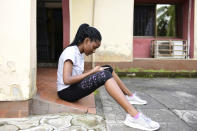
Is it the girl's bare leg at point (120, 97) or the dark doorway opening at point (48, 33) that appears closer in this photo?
the girl's bare leg at point (120, 97)

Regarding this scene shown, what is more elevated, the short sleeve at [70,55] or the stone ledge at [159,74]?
the short sleeve at [70,55]

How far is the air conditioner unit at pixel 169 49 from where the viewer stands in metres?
6.93

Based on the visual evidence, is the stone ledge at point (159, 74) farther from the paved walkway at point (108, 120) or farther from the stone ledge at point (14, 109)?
the stone ledge at point (14, 109)

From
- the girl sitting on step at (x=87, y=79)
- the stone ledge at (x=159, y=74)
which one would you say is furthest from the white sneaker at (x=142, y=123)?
the stone ledge at (x=159, y=74)

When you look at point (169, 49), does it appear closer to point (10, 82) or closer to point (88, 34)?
point (88, 34)

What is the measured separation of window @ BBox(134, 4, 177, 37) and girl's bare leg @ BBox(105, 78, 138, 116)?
17.6 feet

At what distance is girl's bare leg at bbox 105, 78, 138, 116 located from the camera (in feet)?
7.09

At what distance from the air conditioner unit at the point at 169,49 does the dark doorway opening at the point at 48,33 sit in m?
3.45

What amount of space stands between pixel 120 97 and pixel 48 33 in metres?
7.14

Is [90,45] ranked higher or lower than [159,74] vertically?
higher

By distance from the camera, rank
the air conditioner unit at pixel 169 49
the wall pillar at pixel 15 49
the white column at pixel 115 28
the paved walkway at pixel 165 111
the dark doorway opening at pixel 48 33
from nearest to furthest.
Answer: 1. the paved walkway at pixel 165 111
2. the wall pillar at pixel 15 49
3. the white column at pixel 115 28
4. the air conditioner unit at pixel 169 49
5. the dark doorway opening at pixel 48 33

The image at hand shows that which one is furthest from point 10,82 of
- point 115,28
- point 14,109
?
point 115,28

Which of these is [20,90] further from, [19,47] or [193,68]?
[193,68]

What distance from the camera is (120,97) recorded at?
2191 millimetres
